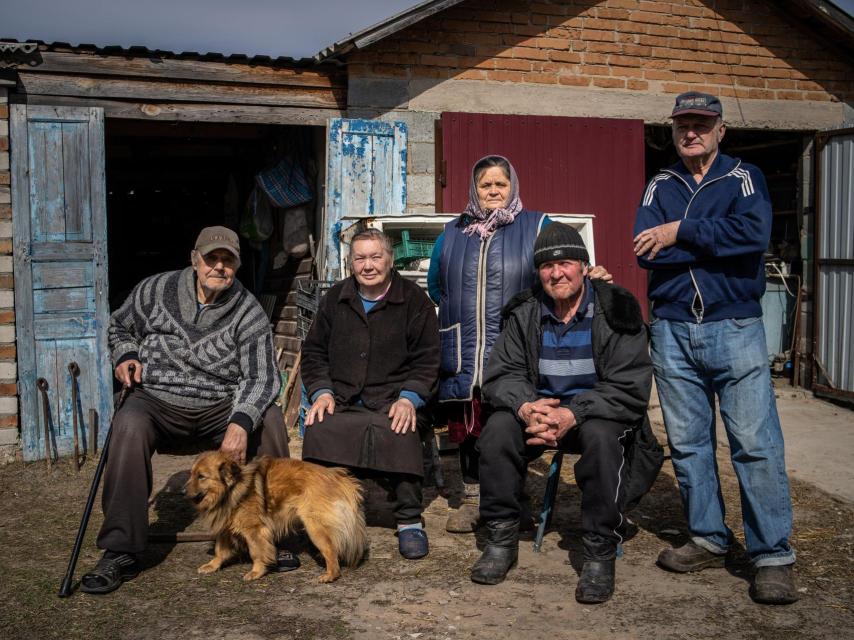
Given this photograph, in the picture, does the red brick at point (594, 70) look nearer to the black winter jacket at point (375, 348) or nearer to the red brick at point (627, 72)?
the red brick at point (627, 72)

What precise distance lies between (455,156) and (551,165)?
92 cm

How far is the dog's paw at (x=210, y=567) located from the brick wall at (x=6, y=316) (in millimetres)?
3020

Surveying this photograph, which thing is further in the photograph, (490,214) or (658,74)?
(658,74)

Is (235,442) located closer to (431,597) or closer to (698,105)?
(431,597)

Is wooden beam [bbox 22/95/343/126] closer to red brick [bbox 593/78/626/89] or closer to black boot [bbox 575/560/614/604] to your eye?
red brick [bbox 593/78/626/89]

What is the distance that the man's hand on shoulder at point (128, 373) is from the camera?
12.9ft

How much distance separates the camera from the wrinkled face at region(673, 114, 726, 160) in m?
3.62

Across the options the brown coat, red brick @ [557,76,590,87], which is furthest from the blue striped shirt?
red brick @ [557,76,590,87]

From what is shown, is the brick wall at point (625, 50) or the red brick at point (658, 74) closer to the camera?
the brick wall at point (625, 50)

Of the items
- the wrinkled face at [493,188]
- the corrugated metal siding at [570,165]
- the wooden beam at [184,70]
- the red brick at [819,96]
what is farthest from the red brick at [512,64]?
the wrinkled face at [493,188]

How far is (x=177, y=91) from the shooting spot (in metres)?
6.52

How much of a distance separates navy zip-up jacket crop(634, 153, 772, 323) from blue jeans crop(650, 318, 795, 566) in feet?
0.27

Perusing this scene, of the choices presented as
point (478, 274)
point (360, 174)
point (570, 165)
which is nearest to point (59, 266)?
point (360, 174)

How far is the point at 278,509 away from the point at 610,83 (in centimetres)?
545
